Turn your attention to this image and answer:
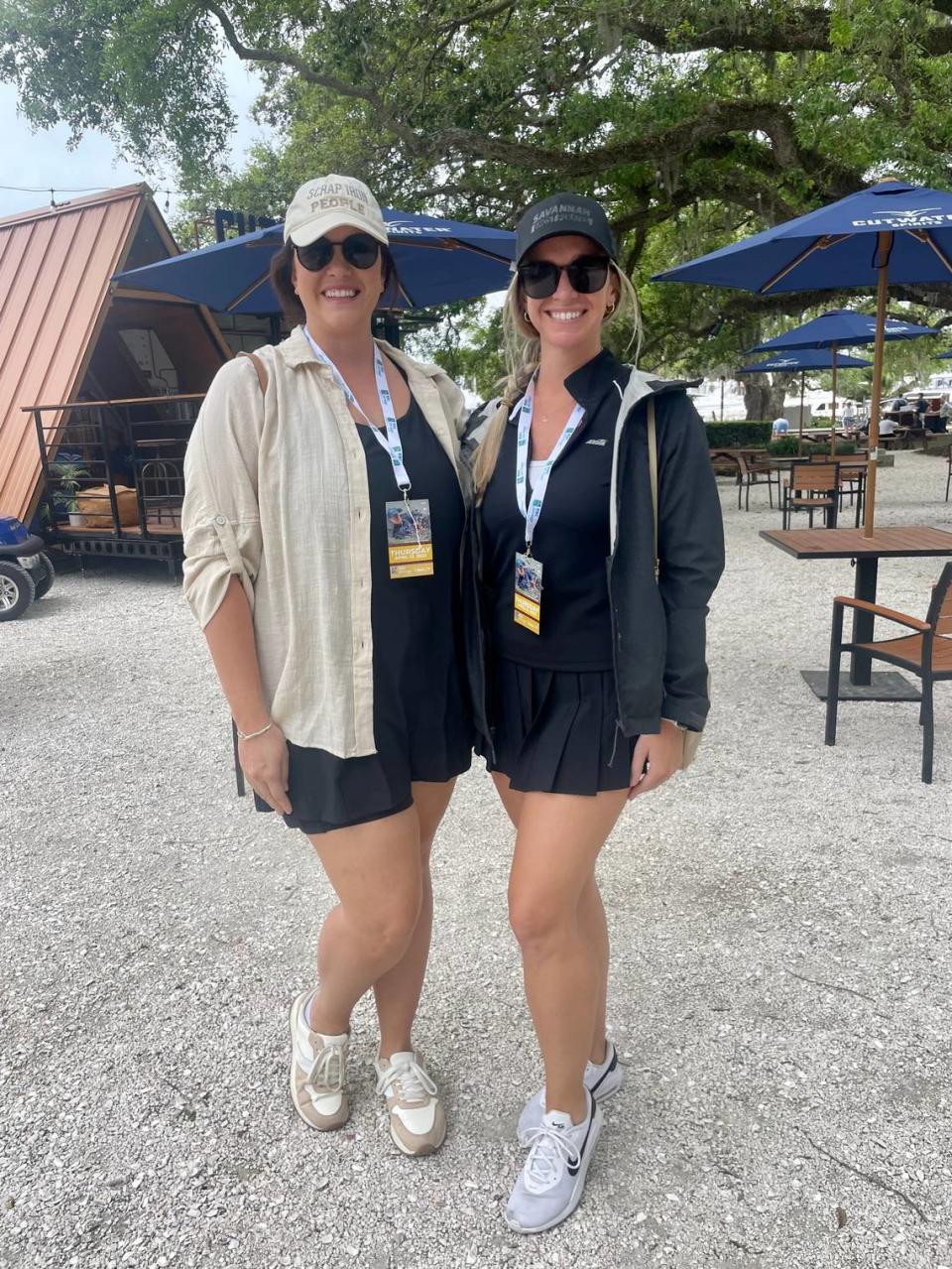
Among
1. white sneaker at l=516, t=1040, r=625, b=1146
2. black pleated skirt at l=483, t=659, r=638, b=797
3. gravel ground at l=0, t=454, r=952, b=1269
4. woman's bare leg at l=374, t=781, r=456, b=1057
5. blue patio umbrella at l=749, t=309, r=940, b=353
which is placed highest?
blue patio umbrella at l=749, t=309, r=940, b=353

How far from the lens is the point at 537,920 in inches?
70.4

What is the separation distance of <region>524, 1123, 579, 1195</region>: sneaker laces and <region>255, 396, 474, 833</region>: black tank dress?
0.79 metres

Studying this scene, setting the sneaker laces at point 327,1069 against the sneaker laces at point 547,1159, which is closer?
the sneaker laces at point 547,1159

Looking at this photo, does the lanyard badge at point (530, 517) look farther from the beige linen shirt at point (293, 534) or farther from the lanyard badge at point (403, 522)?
the beige linen shirt at point (293, 534)

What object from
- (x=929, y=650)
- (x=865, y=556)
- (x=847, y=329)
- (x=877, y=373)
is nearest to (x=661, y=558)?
(x=929, y=650)

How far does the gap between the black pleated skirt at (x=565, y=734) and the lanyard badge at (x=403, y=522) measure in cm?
30

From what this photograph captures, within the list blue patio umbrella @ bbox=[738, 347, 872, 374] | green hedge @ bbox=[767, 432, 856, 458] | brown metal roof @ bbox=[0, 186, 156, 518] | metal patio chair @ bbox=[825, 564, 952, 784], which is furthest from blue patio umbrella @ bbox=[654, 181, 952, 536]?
green hedge @ bbox=[767, 432, 856, 458]

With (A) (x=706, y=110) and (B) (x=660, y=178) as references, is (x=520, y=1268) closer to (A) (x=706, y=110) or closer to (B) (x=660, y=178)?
(A) (x=706, y=110)

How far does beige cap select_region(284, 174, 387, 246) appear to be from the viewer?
5.75 feet

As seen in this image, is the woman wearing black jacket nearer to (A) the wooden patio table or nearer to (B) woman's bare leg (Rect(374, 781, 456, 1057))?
(B) woman's bare leg (Rect(374, 781, 456, 1057))

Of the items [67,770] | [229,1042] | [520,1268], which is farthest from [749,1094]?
[67,770]

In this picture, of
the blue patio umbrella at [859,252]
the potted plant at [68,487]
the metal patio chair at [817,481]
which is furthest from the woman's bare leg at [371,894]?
the metal patio chair at [817,481]

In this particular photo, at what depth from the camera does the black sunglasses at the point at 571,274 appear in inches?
70.9

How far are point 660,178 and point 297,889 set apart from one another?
12139 mm
